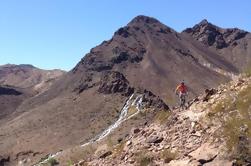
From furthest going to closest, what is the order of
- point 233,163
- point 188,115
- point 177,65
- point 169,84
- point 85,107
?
point 177,65, point 169,84, point 85,107, point 188,115, point 233,163

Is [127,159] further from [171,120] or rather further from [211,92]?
[211,92]

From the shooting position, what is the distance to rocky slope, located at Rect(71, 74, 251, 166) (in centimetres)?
1248

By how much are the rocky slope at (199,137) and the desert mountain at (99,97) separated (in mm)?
51273

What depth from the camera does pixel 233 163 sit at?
12.0 meters

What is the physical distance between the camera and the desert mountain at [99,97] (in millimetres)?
104575

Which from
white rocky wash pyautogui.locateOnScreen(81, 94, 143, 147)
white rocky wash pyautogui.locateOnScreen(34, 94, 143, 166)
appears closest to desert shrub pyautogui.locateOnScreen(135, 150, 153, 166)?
white rocky wash pyautogui.locateOnScreen(81, 94, 143, 147)

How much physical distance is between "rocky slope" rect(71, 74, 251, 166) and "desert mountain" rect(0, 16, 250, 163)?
51273 millimetres

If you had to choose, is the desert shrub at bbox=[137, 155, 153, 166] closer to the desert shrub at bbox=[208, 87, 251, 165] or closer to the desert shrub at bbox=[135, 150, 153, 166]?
the desert shrub at bbox=[135, 150, 153, 166]

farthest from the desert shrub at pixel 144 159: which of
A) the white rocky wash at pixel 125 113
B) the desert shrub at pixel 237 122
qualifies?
the white rocky wash at pixel 125 113

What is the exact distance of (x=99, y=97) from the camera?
127 metres

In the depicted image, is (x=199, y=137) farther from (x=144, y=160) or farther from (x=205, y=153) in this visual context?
(x=144, y=160)

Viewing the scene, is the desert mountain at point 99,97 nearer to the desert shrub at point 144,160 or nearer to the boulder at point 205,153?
the desert shrub at point 144,160

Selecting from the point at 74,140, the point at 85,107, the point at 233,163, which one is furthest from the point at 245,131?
the point at 85,107

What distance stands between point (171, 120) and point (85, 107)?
107678 mm
